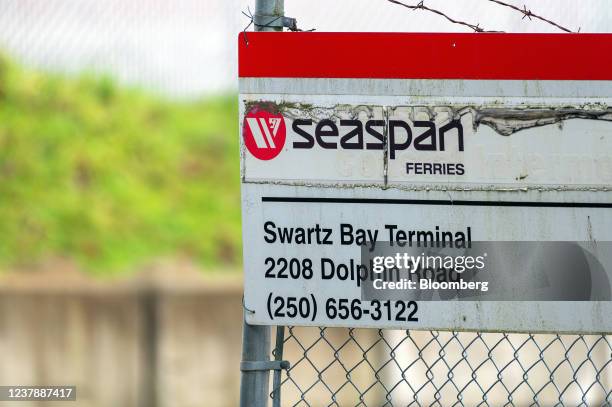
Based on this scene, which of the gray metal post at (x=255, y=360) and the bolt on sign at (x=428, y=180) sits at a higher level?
the bolt on sign at (x=428, y=180)

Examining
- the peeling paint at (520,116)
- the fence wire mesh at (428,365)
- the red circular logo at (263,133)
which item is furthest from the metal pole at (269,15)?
the fence wire mesh at (428,365)

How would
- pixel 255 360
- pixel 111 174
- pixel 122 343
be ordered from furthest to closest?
pixel 111 174, pixel 122 343, pixel 255 360

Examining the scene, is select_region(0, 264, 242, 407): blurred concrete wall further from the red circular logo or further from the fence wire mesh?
the red circular logo

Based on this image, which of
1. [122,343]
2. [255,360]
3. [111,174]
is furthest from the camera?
[111,174]

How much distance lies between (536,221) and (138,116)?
16.5 ft

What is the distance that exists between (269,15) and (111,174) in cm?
450

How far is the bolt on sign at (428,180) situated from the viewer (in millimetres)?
1759

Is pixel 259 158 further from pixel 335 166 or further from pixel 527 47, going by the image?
pixel 527 47

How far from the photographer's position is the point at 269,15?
71.2 inches

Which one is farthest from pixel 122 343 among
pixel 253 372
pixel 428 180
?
pixel 428 180

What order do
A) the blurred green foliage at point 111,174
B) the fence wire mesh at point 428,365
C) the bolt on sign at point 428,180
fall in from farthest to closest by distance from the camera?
the blurred green foliage at point 111,174 → the fence wire mesh at point 428,365 → the bolt on sign at point 428,180

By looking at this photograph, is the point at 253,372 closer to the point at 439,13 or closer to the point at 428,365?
the point at 439,13

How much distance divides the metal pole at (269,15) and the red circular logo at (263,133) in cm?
19

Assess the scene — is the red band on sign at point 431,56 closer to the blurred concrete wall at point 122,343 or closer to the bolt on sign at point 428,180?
the bolt on sign at point 428,180
